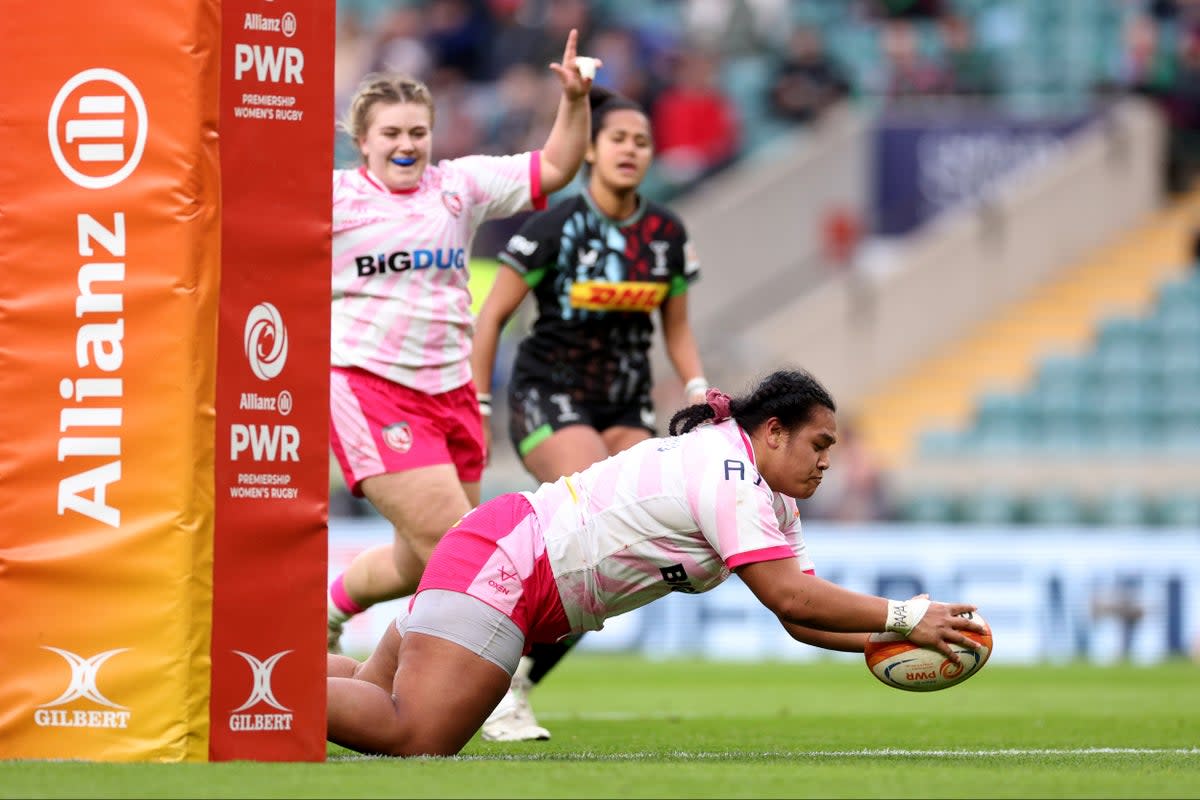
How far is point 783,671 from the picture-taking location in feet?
47.4

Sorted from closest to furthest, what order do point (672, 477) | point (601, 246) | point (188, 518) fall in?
point (188, 518) → point (672, 477) → point (601, 246)

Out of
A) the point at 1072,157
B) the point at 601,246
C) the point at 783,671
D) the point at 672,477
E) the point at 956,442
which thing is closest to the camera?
the point at 672,477

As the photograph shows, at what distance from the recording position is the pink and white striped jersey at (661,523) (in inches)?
244

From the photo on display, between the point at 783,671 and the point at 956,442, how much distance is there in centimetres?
567

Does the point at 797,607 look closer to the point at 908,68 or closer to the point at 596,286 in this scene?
the point at 596,286

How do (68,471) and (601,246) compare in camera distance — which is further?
(601,246)

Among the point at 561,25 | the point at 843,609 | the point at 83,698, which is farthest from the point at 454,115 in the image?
the point at 83,698

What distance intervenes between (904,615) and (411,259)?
2518 millimetres

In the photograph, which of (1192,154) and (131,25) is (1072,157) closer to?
(1192,154)

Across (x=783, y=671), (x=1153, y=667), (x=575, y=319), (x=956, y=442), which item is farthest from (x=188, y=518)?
(x=956, y=442)

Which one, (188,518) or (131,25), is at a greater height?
(131,25)

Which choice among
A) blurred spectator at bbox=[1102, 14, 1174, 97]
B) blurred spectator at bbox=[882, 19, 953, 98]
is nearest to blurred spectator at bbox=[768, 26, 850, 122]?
blurred spectator at bbox=[882, 19, 953, 98]

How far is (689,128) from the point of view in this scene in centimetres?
2164

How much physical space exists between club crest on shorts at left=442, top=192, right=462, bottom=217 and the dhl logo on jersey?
1.21 meters
